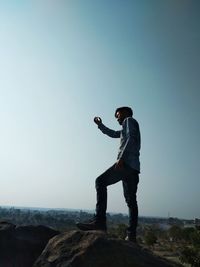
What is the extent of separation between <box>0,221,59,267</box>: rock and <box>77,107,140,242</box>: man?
0.92 meters

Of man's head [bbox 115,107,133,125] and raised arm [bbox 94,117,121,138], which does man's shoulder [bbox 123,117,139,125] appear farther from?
raised arm [bbox 94,117,121,138]

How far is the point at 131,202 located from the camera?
7355mm

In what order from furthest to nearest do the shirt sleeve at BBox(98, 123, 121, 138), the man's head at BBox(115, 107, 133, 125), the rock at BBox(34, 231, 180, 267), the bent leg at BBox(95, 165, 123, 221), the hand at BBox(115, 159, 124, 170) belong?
the shirt sleeve at BBox(98, 123, 121, 138), the man's head at BBox(115, 107, 133, 125), the bent leg at BBox(95, 165, 123, 221), the hand at BBox(115, 159, 124, 170), the rock at BBox(34, 231, 180, 267)

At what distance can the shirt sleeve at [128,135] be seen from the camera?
7.37m

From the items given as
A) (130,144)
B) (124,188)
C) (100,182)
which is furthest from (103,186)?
(130,144)

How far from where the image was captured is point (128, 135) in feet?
24.4

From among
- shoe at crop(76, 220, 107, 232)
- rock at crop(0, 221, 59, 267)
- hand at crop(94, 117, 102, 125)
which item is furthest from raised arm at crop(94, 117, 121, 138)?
rock at crop(0, 221, 59, 267)

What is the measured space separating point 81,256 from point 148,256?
3.24ft

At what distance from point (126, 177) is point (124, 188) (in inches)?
10.5

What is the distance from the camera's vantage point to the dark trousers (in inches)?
289

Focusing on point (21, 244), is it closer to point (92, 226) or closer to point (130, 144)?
point (92, 226)

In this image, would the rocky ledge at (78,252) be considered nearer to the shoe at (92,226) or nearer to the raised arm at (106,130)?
the shoe at (92,226)

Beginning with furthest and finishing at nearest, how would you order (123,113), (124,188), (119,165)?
(123,113) < (124,188) < (119,165)

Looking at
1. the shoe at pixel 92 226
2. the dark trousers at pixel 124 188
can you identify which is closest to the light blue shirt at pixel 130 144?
the dark trousers at pixel 124 188
